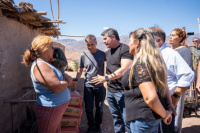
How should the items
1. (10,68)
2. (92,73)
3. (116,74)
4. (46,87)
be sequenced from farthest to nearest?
(92,73), (10,68), (116,74), (46,87)

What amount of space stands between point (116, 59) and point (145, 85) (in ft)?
4.53

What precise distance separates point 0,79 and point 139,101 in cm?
251

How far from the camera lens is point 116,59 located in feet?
8.99

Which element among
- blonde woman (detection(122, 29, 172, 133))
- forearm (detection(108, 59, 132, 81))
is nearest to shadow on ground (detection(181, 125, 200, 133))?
forearm (detection(108, 59, 132, 81))

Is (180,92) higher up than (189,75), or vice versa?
(189,75)

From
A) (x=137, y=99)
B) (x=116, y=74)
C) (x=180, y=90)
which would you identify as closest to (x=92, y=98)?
(x=116, y=74)

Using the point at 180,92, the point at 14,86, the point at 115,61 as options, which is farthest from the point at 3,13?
the point at 180,92

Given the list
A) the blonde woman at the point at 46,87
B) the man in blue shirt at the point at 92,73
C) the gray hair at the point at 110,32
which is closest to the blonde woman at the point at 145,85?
the blonde woman at the point at 46,87

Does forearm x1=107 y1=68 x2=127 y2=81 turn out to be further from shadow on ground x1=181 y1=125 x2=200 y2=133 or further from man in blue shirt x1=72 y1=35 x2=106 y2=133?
shadow on ground x1=181 y1=125 x2=200 y2=133

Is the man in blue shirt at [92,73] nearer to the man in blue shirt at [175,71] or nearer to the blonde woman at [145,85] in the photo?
the man in blue shirt at [175,71]

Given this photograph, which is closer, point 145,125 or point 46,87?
point 145,125

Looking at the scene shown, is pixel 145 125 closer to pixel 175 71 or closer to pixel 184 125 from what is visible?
pixel 175 71

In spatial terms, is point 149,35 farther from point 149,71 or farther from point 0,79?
point 0,79

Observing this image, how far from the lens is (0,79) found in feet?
9.23
